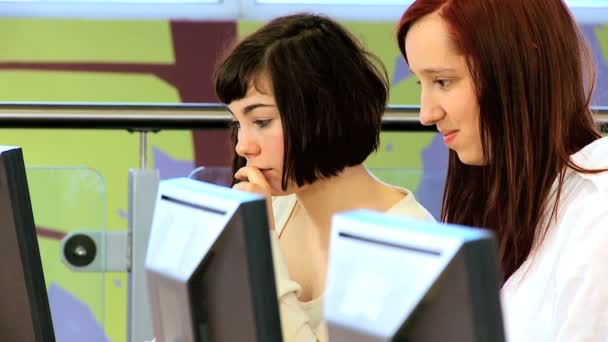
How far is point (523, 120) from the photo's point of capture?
1.30 meters

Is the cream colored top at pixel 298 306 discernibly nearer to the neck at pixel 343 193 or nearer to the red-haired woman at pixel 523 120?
the neck at pixel 343 193

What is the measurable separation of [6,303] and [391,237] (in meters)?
0.51

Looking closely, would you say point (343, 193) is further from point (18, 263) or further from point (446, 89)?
point (18, 263)

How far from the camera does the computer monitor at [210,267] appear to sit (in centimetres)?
86

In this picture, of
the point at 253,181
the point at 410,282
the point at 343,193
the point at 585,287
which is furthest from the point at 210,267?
the point at 343,193

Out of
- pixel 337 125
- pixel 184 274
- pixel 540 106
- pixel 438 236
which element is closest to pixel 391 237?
pixel 438 236

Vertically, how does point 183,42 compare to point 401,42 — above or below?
below

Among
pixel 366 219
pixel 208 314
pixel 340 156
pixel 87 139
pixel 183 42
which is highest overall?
pixel 366 219

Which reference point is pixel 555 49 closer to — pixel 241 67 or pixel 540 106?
pixel 540 106

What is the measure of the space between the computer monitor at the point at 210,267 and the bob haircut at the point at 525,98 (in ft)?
1.47

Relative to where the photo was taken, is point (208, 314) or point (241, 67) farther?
point (241, 67)

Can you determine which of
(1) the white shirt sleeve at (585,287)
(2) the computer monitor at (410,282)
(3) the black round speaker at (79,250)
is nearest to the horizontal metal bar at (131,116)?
(3) the black round speaker at (79,250)

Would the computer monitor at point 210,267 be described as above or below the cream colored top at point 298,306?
above

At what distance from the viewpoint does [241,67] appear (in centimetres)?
165
